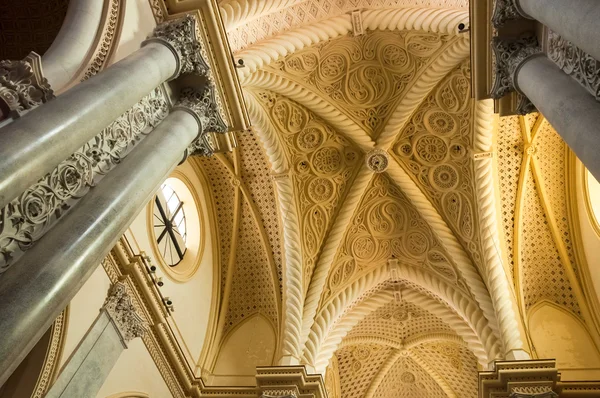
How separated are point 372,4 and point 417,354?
26.4 feet

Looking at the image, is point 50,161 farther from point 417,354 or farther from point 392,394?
point 392,394

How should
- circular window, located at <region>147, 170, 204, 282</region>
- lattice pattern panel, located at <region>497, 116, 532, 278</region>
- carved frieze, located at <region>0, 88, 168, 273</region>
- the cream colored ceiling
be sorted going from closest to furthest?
carved frieze, located at <region>0, 88, 168, 273</region>
circular window, located at <region>147, 170, 204, 282</region>
the cream colored ceiling
lattice pattern panel, located at <region>497, 116, 532, 278</region>

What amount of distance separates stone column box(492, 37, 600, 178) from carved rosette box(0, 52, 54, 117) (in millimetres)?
3638

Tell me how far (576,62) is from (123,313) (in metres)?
Answer: 5.88

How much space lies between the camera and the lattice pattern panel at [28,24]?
6523 millimetres

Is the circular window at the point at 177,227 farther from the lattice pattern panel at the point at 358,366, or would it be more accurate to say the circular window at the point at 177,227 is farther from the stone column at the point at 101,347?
the lattice pattern panel at the point at 358,366

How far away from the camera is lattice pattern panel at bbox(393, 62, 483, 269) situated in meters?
9.61

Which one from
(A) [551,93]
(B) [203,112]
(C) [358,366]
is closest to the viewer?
(A) [551,93]

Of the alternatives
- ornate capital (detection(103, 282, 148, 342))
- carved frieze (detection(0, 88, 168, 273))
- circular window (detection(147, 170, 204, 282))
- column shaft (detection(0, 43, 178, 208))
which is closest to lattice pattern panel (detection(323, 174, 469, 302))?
circular window (detection(147, 170, 204, 282))

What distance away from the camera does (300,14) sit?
8.09 metres

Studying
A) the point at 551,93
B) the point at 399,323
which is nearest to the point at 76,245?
the point at 551,93

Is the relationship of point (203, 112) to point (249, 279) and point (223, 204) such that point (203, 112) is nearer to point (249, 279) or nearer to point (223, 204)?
point (223, 204)

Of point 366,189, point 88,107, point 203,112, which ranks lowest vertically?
point 88,107

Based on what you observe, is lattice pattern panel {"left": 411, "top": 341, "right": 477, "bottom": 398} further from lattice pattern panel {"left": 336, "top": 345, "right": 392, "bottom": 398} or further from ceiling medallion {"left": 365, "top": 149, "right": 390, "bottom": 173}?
ceiling medallion {"left": 365, "top": 149, "right": 390, "bottom": 173}
